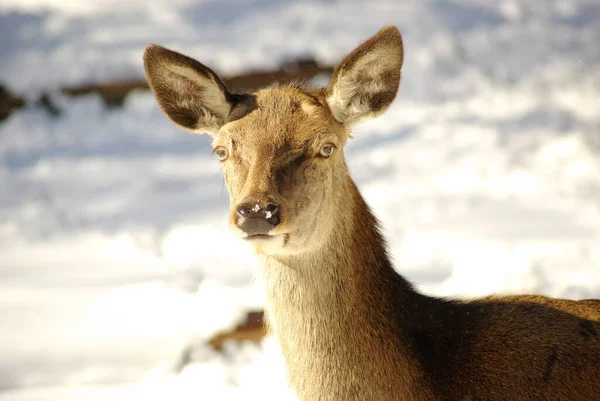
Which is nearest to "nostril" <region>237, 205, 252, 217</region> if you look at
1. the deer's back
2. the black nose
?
the black nose

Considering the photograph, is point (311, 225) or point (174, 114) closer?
point (311, 225)

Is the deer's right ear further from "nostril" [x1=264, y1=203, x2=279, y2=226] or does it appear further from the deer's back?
the deer's back

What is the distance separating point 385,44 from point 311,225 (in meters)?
1.59

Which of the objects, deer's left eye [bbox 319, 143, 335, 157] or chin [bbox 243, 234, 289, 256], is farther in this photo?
deer's left eye [bbox 319, 143, 335, 157]

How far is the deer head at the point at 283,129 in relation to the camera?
5227 mm

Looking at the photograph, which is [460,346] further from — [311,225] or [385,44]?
[385,44]

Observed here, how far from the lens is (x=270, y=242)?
5.15 metres

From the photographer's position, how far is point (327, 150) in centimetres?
576

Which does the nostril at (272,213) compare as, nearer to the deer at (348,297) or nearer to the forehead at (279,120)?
the deer at (348,297)

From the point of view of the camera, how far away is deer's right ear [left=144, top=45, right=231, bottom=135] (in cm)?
609

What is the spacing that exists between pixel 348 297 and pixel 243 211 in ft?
3.63

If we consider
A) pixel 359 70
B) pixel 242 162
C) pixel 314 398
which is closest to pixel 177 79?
pixel 242 162

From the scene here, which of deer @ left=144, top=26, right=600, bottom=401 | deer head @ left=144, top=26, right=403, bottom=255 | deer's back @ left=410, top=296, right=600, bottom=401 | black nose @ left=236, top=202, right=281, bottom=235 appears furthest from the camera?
deer's back @ left=410, top=296, right=600, bottom=401

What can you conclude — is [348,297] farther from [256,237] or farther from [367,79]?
[367,79]
